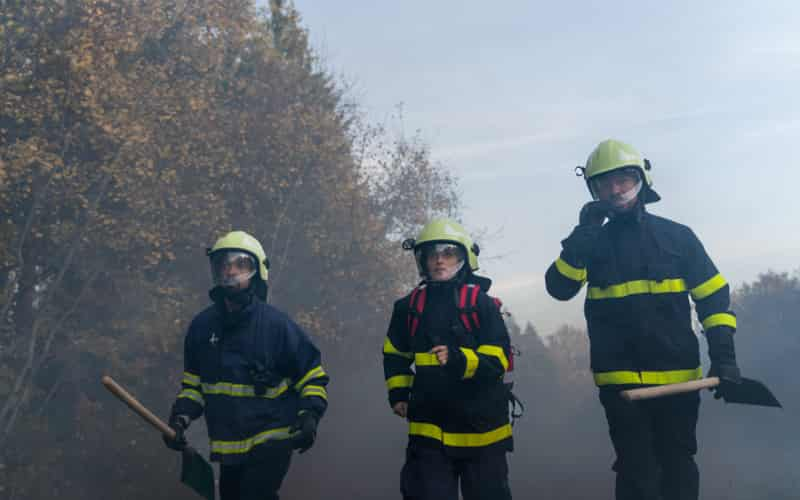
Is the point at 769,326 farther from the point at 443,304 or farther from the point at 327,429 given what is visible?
the point at 443,304

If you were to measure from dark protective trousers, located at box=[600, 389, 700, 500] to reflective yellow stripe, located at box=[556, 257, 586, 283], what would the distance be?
0.77m

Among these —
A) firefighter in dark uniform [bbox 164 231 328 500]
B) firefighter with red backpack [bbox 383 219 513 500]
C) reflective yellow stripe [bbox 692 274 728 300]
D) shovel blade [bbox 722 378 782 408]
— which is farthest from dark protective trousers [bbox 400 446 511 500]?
reflective yellow stripe [bbox 692 274 728 300]

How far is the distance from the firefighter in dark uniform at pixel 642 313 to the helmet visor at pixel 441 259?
24.6 inches

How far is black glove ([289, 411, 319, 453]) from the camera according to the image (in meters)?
5.52

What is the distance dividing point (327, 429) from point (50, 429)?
12.8m

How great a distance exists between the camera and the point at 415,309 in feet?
17.5

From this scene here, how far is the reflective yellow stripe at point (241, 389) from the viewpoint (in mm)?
5629

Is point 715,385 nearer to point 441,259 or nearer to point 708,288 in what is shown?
point 708,288

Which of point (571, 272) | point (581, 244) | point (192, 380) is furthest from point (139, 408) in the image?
point (581, 244)

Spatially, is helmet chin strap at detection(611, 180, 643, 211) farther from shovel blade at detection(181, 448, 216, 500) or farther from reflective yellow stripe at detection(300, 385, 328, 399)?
shovel blade at detection(181, 448, 216, 500)

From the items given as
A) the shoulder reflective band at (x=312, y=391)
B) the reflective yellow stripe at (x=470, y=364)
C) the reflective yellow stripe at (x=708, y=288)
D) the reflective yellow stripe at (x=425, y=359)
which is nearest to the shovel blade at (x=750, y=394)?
the reflective yellow stripe at (x=708, y=288)

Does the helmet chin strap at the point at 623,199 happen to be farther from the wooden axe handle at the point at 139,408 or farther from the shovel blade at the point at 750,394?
the wooden axe handle at the point at 139,408

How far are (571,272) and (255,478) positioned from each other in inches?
92.8

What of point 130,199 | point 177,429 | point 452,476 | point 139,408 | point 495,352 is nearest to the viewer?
point 452,476
